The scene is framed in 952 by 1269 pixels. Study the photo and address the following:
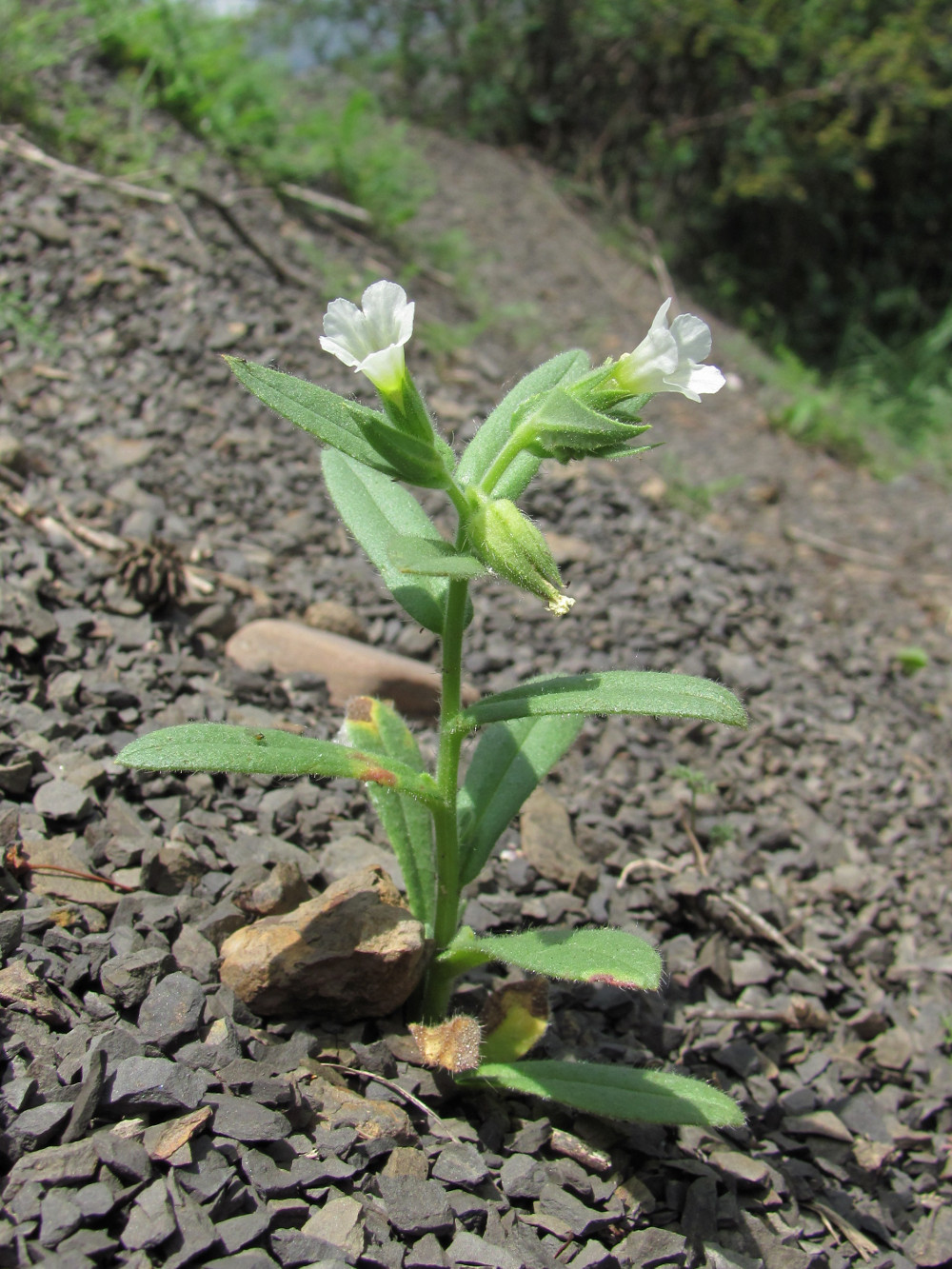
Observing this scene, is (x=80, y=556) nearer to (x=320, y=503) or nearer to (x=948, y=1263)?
(x=320, y=503)

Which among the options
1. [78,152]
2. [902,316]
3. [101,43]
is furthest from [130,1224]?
[902,316]

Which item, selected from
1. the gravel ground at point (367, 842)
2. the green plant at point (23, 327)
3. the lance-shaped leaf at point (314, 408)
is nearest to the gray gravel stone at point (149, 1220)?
the gravel ground at point (367, 842)

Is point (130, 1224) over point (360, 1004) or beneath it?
over

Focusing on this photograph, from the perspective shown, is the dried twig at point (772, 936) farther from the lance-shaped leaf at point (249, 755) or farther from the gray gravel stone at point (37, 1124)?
the gray gravel stone at point (37, 1124)

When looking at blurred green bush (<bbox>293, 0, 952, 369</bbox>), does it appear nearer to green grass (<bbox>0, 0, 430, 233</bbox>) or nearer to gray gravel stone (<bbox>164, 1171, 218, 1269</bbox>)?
green grass (<bbox>0, 0, 430, 233</bbox>)

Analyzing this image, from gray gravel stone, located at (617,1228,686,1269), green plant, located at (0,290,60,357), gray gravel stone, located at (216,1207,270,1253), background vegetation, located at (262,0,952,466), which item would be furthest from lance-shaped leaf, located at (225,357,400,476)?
background vegetation, located at (262,0,952,466)

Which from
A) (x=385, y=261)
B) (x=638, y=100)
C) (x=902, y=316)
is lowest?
(x=902, y=316)

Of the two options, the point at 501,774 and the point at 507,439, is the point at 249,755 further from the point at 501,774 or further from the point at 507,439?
the point at 507,439

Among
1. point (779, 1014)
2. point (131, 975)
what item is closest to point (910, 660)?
point (779, 1014)
